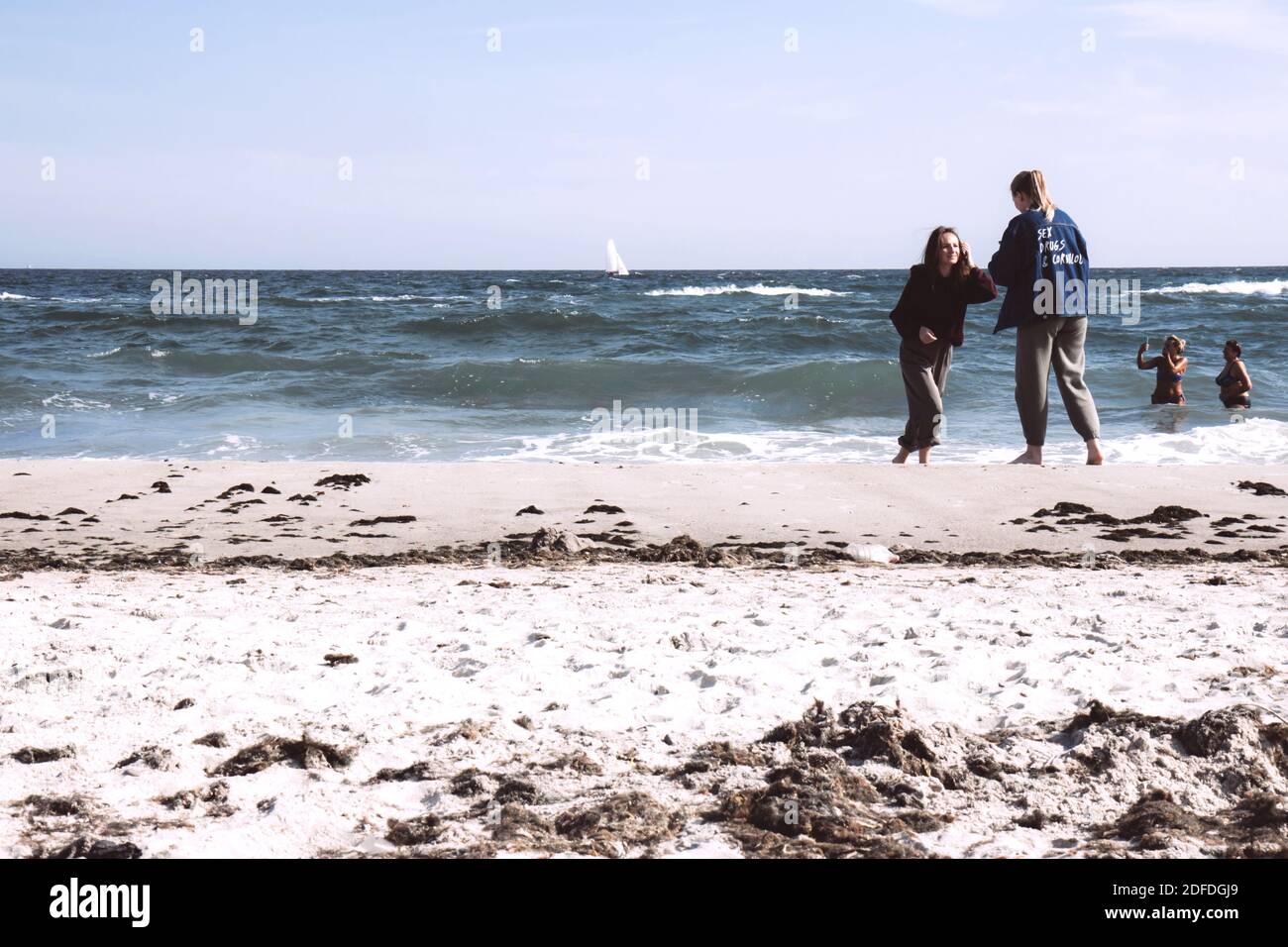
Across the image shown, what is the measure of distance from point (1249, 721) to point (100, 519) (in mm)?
5786

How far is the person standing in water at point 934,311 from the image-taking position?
7512 millimetres

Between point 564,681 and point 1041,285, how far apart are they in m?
4.75

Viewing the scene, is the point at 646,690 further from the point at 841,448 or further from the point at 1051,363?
the point at 841,448

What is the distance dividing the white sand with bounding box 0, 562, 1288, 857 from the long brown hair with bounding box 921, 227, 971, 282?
294 cm

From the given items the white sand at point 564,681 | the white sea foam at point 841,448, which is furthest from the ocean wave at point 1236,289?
the white sand at point 564,681

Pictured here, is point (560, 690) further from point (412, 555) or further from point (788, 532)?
point (788, 532)

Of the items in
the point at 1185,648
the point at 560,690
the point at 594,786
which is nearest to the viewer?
the point at 594,786

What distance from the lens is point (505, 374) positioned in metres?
16.4

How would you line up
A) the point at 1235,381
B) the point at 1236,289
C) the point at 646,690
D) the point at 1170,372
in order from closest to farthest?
1. the point at 646,690
2. the point at 1235,381
3. the point at 1170,372
4. the point at 1236,289

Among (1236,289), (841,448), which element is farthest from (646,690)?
(1236,289)

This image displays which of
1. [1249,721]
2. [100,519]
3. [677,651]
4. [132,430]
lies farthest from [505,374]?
[1249,721]

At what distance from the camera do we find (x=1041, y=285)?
23.6 feet

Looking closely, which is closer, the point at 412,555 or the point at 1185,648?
the point at 1185,648

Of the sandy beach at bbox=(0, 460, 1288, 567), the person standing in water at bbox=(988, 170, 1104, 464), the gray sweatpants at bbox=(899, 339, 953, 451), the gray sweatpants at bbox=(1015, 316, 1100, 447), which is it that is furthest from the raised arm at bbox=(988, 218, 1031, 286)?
the sandy beach at bbox=(0, 460, 1288, 567)
